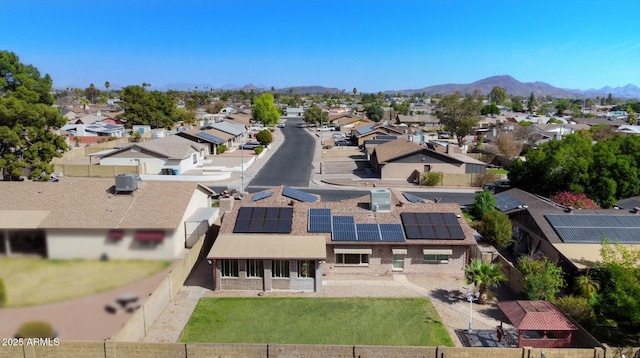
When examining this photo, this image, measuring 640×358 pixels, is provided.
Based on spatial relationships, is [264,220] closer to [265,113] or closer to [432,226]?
[432,226]

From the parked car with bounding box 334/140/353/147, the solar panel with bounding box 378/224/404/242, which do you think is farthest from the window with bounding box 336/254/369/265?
the parked car with bounding box 334/140/353/147

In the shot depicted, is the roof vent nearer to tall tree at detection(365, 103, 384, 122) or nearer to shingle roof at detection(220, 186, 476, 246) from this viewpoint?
shingle roof at detection(220, 186, 476, 246)

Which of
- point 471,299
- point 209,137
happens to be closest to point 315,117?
point 209,137

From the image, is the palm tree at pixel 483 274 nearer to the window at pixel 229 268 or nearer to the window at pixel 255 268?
the window at pixel 255 268

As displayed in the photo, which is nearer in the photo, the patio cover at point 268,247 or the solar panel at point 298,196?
the patio cover at point 268,247

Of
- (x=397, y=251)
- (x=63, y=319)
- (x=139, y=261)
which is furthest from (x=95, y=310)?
(x=397, y=251)

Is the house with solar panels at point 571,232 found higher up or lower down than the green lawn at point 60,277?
lower down

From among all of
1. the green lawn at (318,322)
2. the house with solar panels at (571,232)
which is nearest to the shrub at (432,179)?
the house with solar panels at (571,232)

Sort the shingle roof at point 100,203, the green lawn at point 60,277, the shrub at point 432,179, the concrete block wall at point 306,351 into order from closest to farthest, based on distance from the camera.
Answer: the green lawn at point 60,277 < the concrete block wall at point 306,351 < the shingle roof at point 100,203 < the shrub at point 432,179
